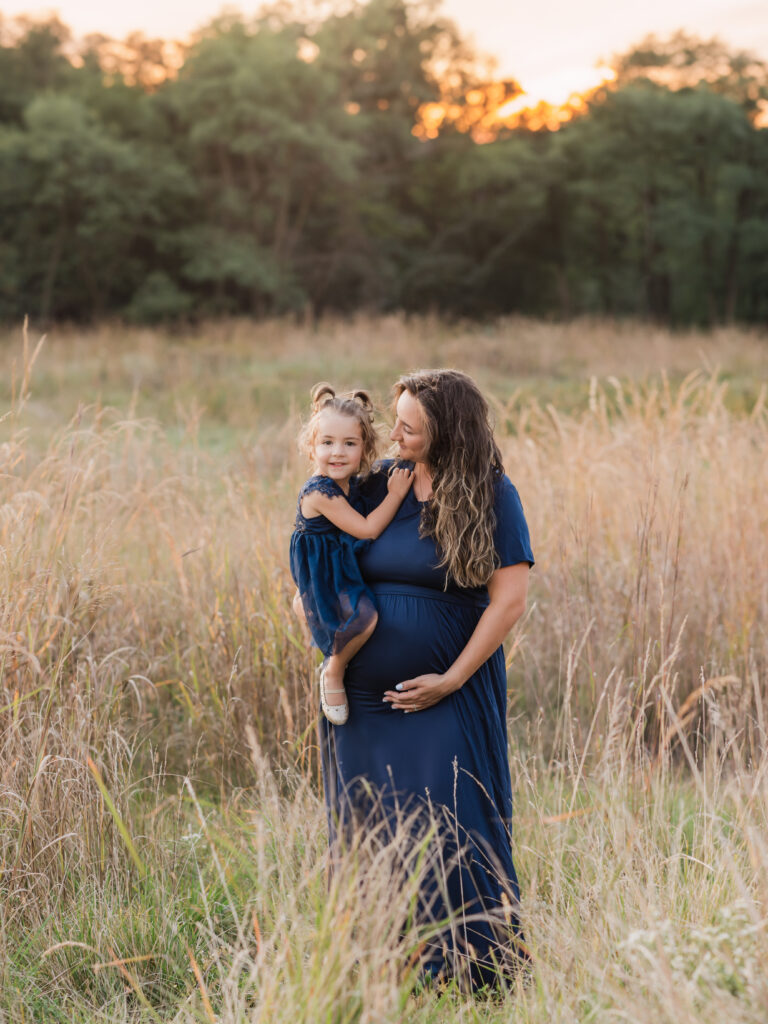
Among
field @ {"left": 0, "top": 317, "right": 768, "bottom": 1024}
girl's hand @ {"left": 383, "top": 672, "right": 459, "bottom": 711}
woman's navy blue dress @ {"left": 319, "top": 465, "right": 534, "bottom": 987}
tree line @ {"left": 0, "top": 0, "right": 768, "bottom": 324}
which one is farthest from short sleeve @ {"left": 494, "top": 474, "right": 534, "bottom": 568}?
tree line @ {"left": 0, "top": 0, "right": 768, "bottom": 324}

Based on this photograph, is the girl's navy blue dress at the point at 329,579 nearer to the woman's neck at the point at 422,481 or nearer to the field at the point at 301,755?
the woman's neck at the point at 422,481

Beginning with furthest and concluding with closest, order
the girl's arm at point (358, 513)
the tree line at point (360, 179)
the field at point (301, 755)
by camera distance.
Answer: the tree line at point (360, 179)
the girl's arm at point (358, 513)
the field at point (301, 755)

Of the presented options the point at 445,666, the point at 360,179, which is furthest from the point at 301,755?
the point at 360,179

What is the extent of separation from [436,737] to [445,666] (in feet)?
0.61

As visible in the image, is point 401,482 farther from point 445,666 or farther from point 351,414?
point 445,666

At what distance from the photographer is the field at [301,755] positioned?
184cm

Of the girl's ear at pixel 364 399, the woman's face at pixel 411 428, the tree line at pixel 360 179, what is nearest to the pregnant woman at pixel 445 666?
the woman's face at pixel 411 428

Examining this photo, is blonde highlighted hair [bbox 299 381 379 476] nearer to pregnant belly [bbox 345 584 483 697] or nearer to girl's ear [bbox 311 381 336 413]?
girl's ear [bbox 311 381 336 413]

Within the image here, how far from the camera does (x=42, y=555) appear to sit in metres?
3.20

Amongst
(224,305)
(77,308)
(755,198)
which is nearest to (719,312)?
(755,198)

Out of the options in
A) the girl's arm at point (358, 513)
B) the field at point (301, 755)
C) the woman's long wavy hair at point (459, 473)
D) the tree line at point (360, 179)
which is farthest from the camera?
the tree line at point (360, 179)

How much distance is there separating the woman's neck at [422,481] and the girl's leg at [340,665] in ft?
1.11

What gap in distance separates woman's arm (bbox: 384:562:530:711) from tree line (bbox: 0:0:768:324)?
22107 millimetres

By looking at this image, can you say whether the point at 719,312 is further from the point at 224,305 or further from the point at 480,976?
the point at 480,976
